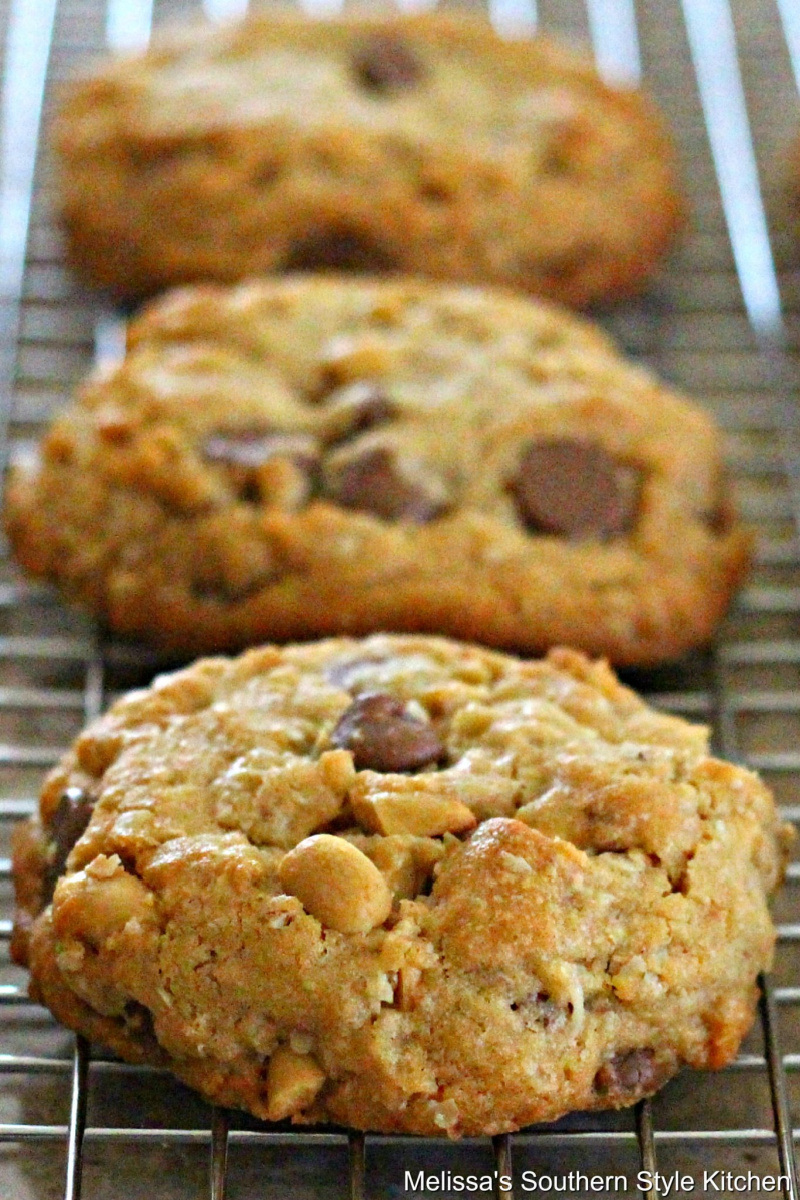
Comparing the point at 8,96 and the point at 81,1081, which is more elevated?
the point at 8,96

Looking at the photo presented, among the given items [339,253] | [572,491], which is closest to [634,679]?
[572,491]

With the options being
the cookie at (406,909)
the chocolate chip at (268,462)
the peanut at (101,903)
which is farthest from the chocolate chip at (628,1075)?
the chocolate chip at (268,462)

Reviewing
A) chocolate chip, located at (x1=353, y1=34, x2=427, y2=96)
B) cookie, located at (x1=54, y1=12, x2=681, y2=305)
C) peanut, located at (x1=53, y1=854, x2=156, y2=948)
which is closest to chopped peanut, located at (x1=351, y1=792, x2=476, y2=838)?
peanut, located at (x1=53, y1=854, x2=156, y2=948)

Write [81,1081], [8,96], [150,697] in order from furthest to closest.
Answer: [8,96] < [150,697] < [81,1081]

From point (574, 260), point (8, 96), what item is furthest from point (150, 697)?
point (8, 96)

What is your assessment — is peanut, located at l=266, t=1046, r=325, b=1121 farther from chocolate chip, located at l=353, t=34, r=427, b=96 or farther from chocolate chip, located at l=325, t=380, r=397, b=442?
chocolate chip, located at l=353, t=34, r=427, b=96

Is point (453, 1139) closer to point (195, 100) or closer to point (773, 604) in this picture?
point (773, 604)
